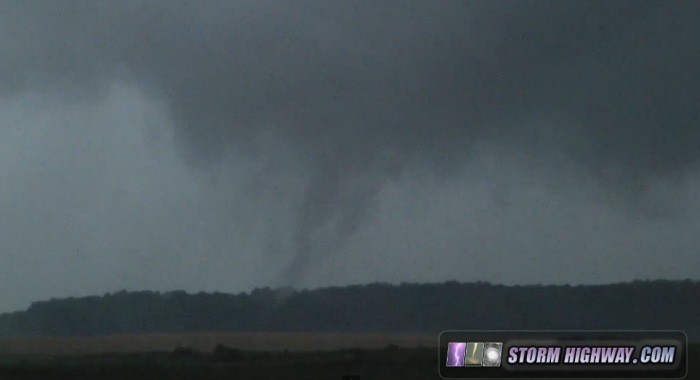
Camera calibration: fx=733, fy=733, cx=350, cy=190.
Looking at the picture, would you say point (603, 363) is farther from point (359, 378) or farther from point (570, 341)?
point (359, 378)

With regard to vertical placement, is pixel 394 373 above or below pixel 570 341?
below

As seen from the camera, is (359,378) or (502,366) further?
(502,366)

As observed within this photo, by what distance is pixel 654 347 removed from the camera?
15.5 m

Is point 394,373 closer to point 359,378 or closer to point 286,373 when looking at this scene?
point 359,378

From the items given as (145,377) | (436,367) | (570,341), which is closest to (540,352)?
(570,341)

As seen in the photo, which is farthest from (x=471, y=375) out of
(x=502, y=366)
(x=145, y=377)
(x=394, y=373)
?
(x=145, y=377)

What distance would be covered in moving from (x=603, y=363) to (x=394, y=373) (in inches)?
181

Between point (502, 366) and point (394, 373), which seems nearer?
point (394, 373)

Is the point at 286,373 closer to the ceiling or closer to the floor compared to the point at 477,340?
→ closer to the floor

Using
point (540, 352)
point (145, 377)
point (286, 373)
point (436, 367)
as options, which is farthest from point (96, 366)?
point (540, 352)

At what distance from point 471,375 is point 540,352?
5.09ft

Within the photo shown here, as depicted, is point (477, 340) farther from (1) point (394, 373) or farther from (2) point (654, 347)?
(2) point (654, 347)

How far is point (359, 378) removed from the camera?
14.8 metres

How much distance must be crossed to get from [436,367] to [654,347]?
4.68 m
